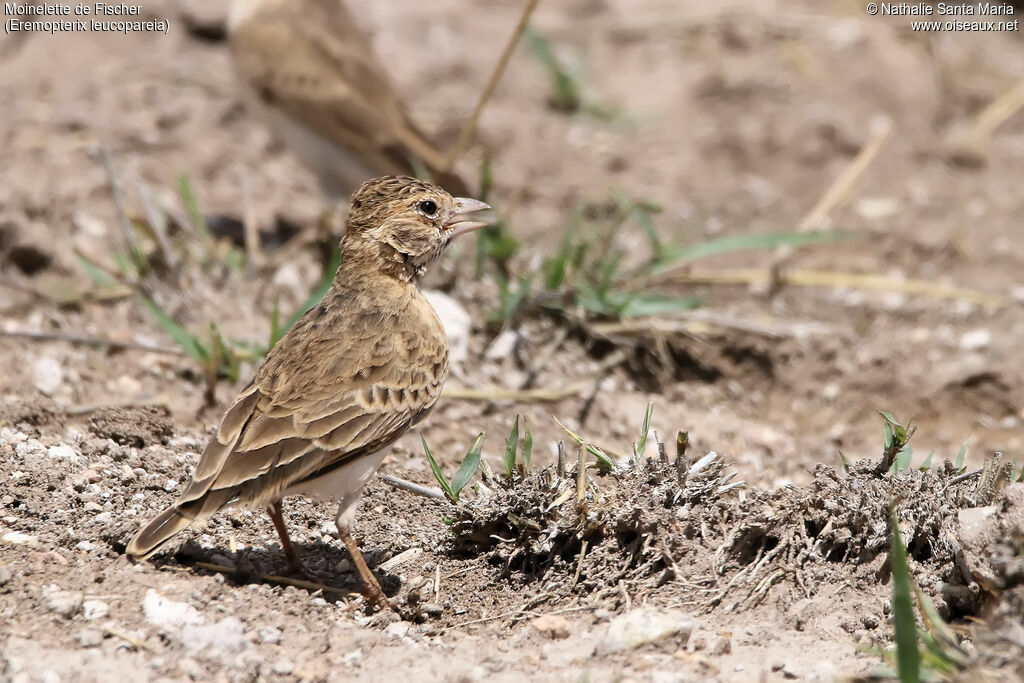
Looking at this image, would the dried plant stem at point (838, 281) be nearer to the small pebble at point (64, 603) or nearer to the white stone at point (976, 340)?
the white stone at point (976, 340)

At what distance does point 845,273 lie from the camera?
734 centimetres

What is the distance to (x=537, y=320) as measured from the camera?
20.2ft

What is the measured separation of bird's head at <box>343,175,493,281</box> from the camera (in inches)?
186

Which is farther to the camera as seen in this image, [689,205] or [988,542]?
[689,205]

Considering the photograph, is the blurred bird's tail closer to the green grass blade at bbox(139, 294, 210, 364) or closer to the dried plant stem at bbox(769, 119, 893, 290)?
the green grass blade at bbox(139, 294, 210, 364)

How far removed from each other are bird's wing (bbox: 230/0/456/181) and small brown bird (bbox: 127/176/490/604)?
2343mm

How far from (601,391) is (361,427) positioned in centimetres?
204

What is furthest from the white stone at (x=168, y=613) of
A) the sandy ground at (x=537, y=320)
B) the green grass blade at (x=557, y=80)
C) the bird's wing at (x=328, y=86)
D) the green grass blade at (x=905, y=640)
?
the green grass blade at (x=557, y=80)

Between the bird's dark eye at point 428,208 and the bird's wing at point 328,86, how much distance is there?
2.27 meters

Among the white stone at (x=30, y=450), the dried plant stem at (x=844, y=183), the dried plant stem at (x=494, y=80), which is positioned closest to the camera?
the white stone at (x=30, y=450)

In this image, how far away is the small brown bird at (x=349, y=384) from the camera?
3.86 meters

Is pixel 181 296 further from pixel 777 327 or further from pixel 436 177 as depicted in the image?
pixel 777 327

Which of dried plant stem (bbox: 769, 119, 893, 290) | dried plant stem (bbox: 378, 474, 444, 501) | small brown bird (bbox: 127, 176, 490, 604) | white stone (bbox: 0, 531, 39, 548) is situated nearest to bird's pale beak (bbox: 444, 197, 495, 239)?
small brown bird (bbox: 127, 176, 490, 604)

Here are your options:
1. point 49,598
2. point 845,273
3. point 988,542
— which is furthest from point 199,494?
point 845,273
